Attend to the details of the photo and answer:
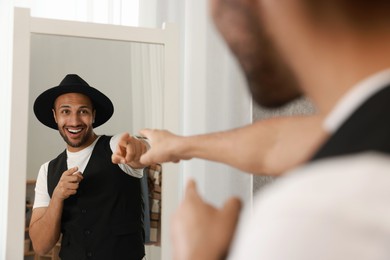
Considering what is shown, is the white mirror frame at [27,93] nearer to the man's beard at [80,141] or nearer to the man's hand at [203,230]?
the man's beard at [80,141]

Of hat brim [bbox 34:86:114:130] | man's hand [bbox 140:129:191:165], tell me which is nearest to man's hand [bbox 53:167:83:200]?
hat brim [bbox 34:86:114:130]

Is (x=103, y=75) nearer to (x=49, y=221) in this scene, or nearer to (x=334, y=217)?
(x=49, y=221)

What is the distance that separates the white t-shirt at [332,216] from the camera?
0.79 feet

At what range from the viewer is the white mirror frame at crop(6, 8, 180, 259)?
4.28 feet

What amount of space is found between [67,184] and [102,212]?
0.37 feet

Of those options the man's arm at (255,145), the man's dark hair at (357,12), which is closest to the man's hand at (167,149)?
the man's arm at (255,145)

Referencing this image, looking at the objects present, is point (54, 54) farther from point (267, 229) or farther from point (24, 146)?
point (267, 229)

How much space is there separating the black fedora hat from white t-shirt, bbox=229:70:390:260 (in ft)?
3.76

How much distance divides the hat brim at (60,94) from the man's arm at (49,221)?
6.5 inches

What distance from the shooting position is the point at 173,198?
1453 mm

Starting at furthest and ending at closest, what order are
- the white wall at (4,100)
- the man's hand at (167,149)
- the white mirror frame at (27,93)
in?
the white wall at (4,100), the white mirror frame at (27,93), the man's hand at (167,149)

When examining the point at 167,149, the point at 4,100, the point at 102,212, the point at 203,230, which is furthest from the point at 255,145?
the point at 4,100

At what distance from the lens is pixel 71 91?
54.1 inches

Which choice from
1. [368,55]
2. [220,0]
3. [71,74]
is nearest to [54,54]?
[71,74]
